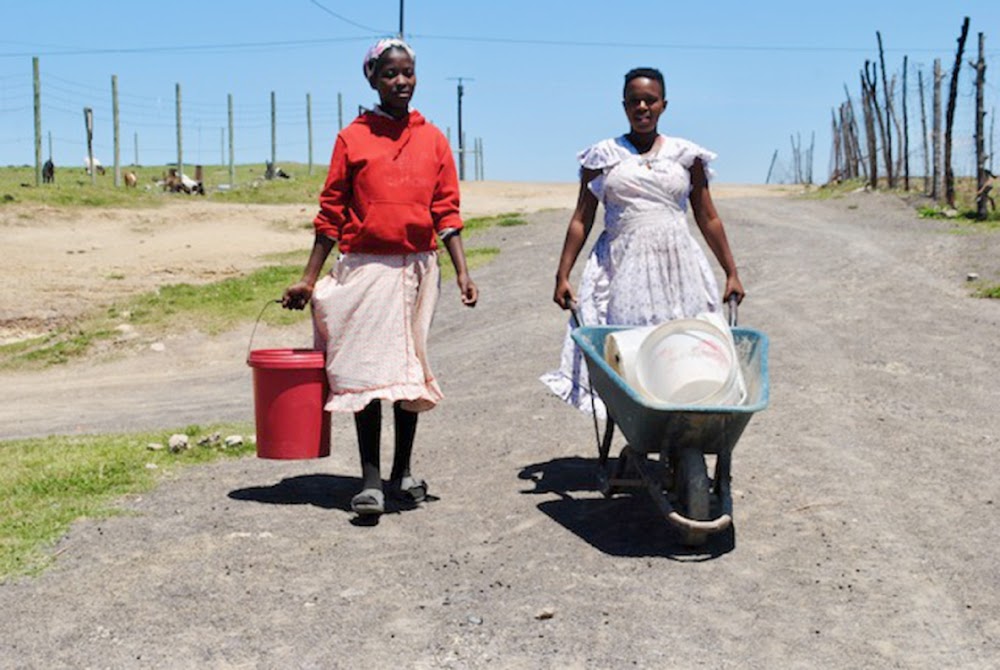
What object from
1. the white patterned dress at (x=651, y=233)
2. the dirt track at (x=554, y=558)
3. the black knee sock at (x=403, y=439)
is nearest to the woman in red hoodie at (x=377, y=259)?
the black knee sock at (x=403, y=439)

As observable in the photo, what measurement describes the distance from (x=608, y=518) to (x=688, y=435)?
2.79 feet

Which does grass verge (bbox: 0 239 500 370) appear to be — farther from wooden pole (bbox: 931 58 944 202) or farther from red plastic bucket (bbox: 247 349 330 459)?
wooden pole (bbox: 931 58 944 202)

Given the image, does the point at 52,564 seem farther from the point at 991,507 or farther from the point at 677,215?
the point at 991,507

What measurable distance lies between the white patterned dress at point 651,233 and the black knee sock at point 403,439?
2.66ft

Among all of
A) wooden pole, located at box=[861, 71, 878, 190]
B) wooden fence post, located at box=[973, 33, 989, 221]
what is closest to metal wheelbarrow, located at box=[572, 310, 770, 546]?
wooden fence post, located at box=[973, 33, 989, 221]

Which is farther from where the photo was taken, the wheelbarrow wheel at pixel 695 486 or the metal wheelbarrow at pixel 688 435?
the wheelbarrow wheel at pixel 695 486

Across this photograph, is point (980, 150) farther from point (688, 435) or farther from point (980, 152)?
point (688, 435)

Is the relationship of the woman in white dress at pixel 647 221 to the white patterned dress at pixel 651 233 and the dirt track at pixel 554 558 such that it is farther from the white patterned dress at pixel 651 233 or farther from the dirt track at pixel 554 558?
the dirt track at pixel 554 558

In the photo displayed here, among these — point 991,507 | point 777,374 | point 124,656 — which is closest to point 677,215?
point 991,507

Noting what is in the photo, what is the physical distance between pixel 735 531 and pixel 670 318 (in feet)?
3.05

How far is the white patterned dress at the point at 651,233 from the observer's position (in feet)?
18.7

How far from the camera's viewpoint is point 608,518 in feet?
18.4

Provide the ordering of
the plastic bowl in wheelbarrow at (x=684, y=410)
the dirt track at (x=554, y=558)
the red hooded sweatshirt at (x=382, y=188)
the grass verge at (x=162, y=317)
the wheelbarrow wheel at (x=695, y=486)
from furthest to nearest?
1. the grass verge at (x=162, y=317)
2. the red hooded sweatshirt at (x=382, y=188)
3. the wheelbarrow wheel at (x=695, y=486)
4. the plastic bowl in wheelbarrow at (x=684, y=410)
5. the dirt track at (x=554, y=558)

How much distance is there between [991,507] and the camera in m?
5.78
